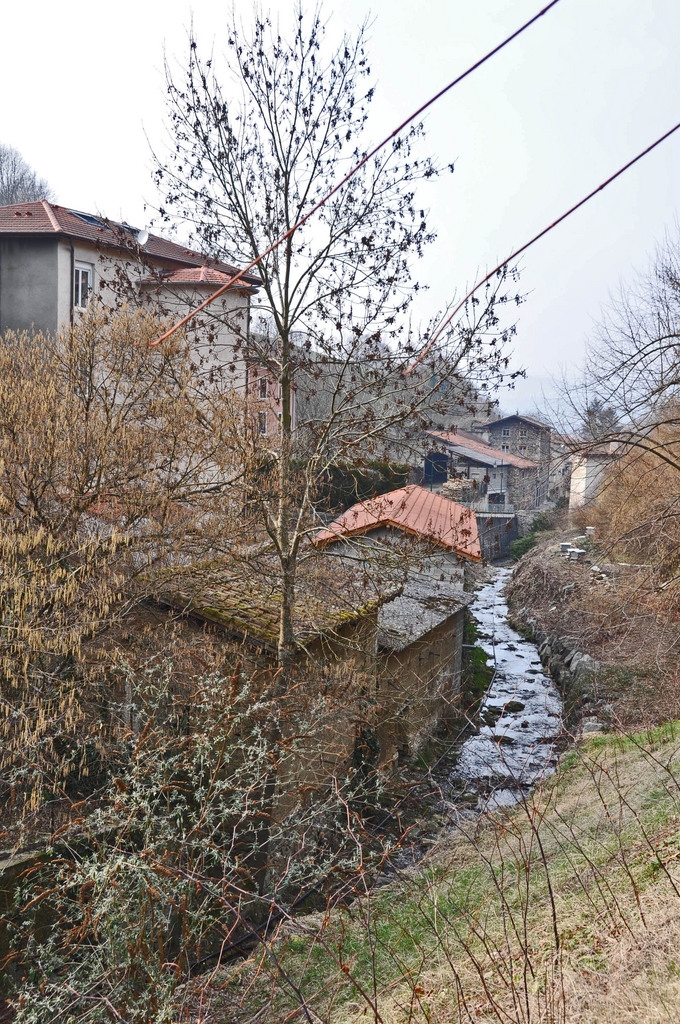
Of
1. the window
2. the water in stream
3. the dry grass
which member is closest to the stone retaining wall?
the dry grass

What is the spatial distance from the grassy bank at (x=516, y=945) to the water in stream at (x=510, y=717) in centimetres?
118

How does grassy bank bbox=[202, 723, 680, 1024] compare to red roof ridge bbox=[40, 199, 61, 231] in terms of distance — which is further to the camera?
red roof ridge bbox=[40, 199, 61, 231]

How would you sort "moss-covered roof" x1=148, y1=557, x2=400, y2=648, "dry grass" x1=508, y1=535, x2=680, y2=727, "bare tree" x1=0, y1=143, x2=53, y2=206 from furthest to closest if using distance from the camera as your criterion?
"bare tree" x1=0, y1=143, x2=53, y2=206
"dry grass" x1=508, y1=535, x2=680, y2=727
"moss-covered roof" x1=148, y1=557, x2=400, y2=648

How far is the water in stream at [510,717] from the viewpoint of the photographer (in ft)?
32.6

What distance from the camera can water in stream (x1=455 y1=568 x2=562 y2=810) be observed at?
995 centimetres

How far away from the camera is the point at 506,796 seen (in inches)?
456

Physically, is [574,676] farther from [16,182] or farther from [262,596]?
[16,182]

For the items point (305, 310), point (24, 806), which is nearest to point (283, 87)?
point (305, 310)

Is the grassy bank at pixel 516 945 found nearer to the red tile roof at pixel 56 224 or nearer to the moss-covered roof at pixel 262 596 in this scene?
the moss-covered roof at pixel 262 596

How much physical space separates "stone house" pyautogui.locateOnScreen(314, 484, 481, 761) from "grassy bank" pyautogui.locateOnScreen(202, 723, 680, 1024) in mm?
1651

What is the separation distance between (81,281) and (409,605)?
50.9ft

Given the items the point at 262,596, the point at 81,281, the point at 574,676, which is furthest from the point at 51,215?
the point at 574,676

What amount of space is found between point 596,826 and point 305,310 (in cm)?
611

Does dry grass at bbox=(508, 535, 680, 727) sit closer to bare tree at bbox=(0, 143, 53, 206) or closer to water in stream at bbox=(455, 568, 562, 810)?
water in stream at bbox=(455, 568, 562, 810)
